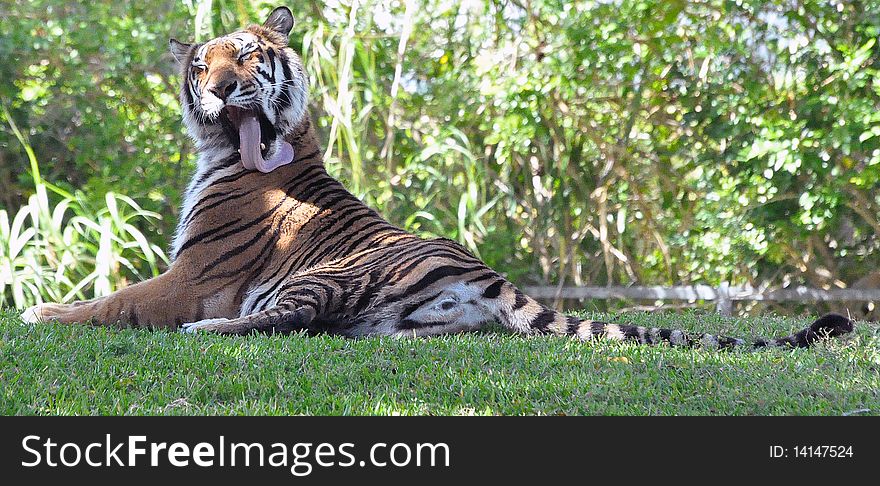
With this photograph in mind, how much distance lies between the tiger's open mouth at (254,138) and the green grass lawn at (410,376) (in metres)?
1.41

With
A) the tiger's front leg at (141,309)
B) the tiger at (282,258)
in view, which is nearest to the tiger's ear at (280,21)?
the tiger at (282,258)

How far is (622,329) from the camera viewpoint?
186 inches

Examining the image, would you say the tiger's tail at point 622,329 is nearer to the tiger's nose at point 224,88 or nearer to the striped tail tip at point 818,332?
the striped tail tip at point 818,332

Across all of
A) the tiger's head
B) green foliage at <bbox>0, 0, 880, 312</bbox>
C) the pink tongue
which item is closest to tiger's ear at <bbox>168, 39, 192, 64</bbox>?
the tiger's head

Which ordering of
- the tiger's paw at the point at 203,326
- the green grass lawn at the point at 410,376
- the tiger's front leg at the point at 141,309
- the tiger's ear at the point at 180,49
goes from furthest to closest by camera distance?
the tiger's ear at the point at 180,49
the tiger's front leg at the point at 141,309
the tiger's paw at the point at 203,326
the green grass lawn at the point at 410,376

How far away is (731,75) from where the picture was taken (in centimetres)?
859

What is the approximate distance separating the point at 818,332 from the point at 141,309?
351cm

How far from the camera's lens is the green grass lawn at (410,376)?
3.33 metres

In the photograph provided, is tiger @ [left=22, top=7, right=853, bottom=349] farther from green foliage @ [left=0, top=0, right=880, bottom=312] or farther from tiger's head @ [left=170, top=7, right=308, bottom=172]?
green foliage @ [left=0, top=0, right=880, bottom=312]

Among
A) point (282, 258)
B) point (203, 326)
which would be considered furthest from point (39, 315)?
point (282, 258)

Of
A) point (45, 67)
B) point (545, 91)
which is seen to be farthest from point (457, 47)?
point (45, 67)

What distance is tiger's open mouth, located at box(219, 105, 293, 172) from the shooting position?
5582mm

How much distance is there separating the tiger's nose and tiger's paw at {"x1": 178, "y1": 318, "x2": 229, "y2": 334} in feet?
4.37

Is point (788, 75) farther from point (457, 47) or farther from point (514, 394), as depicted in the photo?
point (514, 394)
